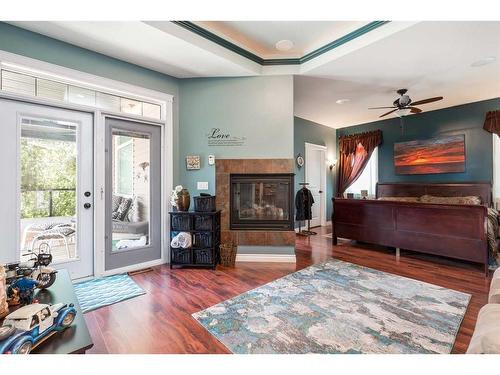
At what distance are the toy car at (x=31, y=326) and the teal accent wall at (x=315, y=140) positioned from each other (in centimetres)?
486

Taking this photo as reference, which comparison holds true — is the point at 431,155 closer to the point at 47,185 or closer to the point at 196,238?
the point at 196,238

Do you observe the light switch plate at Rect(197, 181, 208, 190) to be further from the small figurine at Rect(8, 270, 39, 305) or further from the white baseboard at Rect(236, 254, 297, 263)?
the small figurine at Rect(8, 270, 39, 305)

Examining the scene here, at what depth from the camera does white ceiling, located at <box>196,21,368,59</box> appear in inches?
101

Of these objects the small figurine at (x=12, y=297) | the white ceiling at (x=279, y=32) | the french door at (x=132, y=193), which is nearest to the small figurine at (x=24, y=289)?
the small figurine at (x=12, y=297)

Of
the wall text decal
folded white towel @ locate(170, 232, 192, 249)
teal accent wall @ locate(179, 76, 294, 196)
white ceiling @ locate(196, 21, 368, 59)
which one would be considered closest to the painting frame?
teal accent wall @ locate(179, 76, 294, 196)

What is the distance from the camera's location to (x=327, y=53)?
9.70 feet

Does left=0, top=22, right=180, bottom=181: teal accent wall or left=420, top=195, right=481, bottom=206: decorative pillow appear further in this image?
left=420, top=195, right=481, bottom=206: decorative pillow

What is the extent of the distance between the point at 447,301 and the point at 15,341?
304 cm

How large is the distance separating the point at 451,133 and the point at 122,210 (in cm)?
625

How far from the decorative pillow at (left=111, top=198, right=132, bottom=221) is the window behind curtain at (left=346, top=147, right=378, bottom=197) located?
17.1 ft

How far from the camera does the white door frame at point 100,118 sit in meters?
2.32
